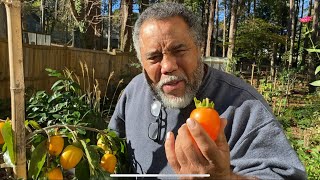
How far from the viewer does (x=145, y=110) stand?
6.39ft

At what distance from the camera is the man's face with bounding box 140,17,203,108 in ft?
5.17

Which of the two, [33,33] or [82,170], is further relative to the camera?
[33,33]

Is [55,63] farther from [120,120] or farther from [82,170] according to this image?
[82,170]

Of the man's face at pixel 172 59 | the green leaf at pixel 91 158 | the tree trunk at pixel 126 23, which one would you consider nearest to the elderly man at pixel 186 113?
the man's face at pixel 172 59

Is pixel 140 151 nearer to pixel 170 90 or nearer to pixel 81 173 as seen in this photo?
pixel 170 90

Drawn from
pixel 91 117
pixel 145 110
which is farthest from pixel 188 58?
pixel 91 117

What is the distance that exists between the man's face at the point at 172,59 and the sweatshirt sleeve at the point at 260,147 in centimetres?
27

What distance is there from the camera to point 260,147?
1.36 metres

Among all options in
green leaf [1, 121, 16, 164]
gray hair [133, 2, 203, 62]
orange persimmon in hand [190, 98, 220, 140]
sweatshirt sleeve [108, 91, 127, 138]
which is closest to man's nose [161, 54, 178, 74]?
gray hair [133, 2, 203, 62]

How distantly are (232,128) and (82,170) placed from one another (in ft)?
2.23

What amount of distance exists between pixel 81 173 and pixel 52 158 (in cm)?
12

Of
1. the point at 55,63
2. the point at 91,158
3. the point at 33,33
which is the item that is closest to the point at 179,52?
the point at 91,158

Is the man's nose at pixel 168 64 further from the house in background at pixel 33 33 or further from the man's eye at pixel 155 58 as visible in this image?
the house in background at pixel 33 33

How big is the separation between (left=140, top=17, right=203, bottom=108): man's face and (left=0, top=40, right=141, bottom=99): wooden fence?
169 inches
